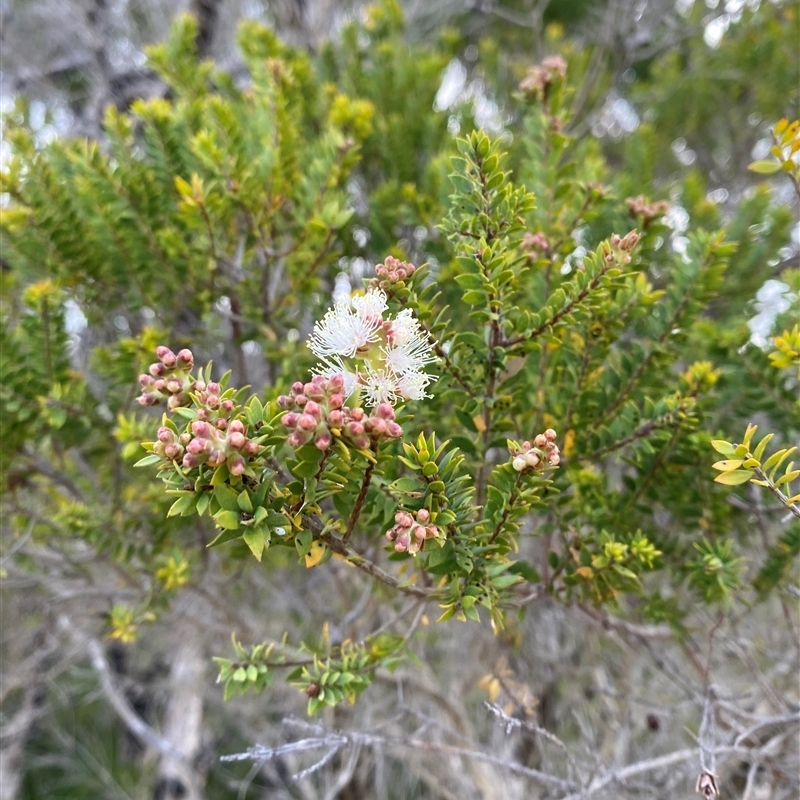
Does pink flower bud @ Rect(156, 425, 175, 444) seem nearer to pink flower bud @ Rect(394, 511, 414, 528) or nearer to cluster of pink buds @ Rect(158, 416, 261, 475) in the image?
cluster of pink buds @ Rect(158, 416, 261, 475)

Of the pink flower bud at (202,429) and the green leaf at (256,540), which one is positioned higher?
the pink flower bud at (202,429)

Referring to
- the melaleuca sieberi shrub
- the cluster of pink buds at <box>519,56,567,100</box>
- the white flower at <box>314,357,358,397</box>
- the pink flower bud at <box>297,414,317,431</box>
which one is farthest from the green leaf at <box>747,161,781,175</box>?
the pink flower bud at <box>297,414,317,431</box>

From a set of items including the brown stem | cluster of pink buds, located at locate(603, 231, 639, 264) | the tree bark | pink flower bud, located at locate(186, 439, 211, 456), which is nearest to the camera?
pink flower bud, located at locate(186, 439, 211, 456)

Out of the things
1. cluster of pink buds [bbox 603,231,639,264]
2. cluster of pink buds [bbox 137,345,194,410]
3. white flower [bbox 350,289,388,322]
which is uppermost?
cluster of pink buds [bbox 603,231,639,264]

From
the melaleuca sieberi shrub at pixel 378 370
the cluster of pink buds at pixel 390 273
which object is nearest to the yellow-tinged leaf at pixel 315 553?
the melaleuca sieberi shrub at pixel 378 370

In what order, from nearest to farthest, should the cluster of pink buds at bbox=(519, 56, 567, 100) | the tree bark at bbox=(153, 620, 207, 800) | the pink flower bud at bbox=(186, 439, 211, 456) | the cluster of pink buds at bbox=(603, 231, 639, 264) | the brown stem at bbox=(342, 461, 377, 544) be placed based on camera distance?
the pink flower bud at bbox=(186, 439, 211, 456) < the brown stem at bbox=(342, 461, 377, 544) < the cluster of pink buds at bbox=(603, 231, 639, 264) < the cluster of pink buds at bbox=(519, 56, 567, 100) < the tree bark at bbox=(153, 620, 207, 800)

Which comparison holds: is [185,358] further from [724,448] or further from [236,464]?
[724,448]

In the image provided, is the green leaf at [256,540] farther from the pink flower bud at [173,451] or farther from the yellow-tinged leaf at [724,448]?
the yellow-tinged leaf at [724,448]

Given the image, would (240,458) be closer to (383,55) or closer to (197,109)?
(197,109)
